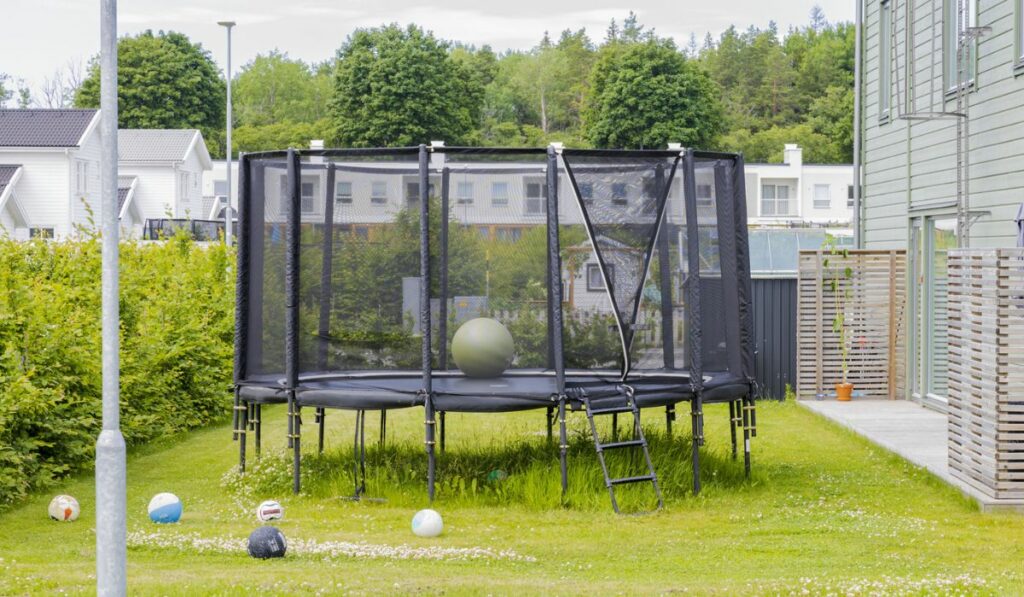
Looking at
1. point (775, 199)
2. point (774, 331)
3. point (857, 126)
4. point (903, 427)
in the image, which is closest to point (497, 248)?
point (903, 427)

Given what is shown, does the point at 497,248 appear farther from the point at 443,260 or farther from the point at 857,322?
the point at 857,322

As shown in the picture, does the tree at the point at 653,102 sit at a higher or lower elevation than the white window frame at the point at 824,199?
higher

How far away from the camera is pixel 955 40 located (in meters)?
14.3

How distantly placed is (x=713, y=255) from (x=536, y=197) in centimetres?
154

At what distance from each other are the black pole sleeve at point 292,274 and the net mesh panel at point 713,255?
325 centimetres

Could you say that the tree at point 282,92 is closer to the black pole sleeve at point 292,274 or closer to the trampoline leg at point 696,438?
the black pole sleeve at point 292,274

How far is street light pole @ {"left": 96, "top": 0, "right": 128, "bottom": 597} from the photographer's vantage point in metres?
5.95

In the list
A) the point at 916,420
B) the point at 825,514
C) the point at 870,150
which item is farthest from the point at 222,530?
the point at 870,150

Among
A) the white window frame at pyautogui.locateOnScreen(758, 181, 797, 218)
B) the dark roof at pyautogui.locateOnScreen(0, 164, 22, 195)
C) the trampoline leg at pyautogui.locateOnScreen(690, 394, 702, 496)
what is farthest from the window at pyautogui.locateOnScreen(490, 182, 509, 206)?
the white window frame at pyautogui.locateOnScreen(758, 181, 797, 218)

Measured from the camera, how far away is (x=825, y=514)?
31.5ft

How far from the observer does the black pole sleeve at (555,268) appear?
33.2 ft

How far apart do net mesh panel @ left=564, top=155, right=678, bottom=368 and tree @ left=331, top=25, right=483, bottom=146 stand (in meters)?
59.5

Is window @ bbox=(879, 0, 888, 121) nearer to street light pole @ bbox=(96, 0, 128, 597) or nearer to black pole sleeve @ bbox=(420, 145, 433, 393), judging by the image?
black pole sleeve @ bbox=(420, 145, 433, 393)

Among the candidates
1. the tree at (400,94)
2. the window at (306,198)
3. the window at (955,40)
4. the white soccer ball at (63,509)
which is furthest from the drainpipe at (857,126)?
the tree at (400,94)
